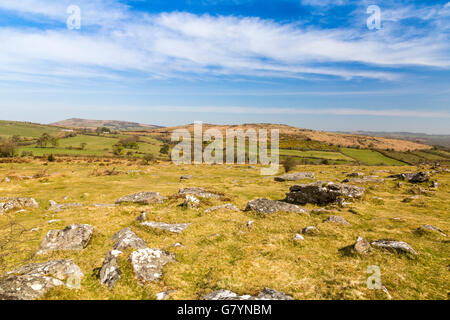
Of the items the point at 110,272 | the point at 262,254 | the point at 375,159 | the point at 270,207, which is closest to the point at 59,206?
the point at 110,272

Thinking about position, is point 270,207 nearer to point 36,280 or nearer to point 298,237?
point 298,237

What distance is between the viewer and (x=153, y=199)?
84.7 feet

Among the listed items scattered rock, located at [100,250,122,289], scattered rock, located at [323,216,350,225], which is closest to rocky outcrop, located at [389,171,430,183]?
scattered rock, located at [323,216,350,225]

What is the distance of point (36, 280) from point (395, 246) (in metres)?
16.8

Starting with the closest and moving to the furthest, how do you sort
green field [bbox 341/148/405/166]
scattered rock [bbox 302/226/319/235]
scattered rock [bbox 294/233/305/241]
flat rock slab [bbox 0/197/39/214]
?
scattered rock [bbox 294/233/305/241], scattered rock [bbox 302/226/319/235], flat rock slab [bbox 0/197/39/214], green field [bbox 341/148/405/166]

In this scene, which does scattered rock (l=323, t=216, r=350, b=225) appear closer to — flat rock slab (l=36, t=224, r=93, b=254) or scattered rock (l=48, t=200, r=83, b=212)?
flat rock slab (l=36, t=224, r=93, b=254)

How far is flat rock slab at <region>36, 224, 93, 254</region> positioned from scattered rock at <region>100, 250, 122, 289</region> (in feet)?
15.4

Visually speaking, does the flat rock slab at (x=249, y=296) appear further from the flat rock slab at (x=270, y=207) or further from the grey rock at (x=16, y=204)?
the grey rock at (x=16, y=204)

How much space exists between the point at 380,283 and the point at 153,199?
22445 millimetres

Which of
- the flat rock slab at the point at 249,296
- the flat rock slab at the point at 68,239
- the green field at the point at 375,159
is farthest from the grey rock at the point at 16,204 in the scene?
the green field at the point at 375,159

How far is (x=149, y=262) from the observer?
1048 cm

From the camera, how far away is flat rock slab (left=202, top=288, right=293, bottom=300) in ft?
26.5

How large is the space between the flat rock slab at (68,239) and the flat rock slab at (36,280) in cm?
414
